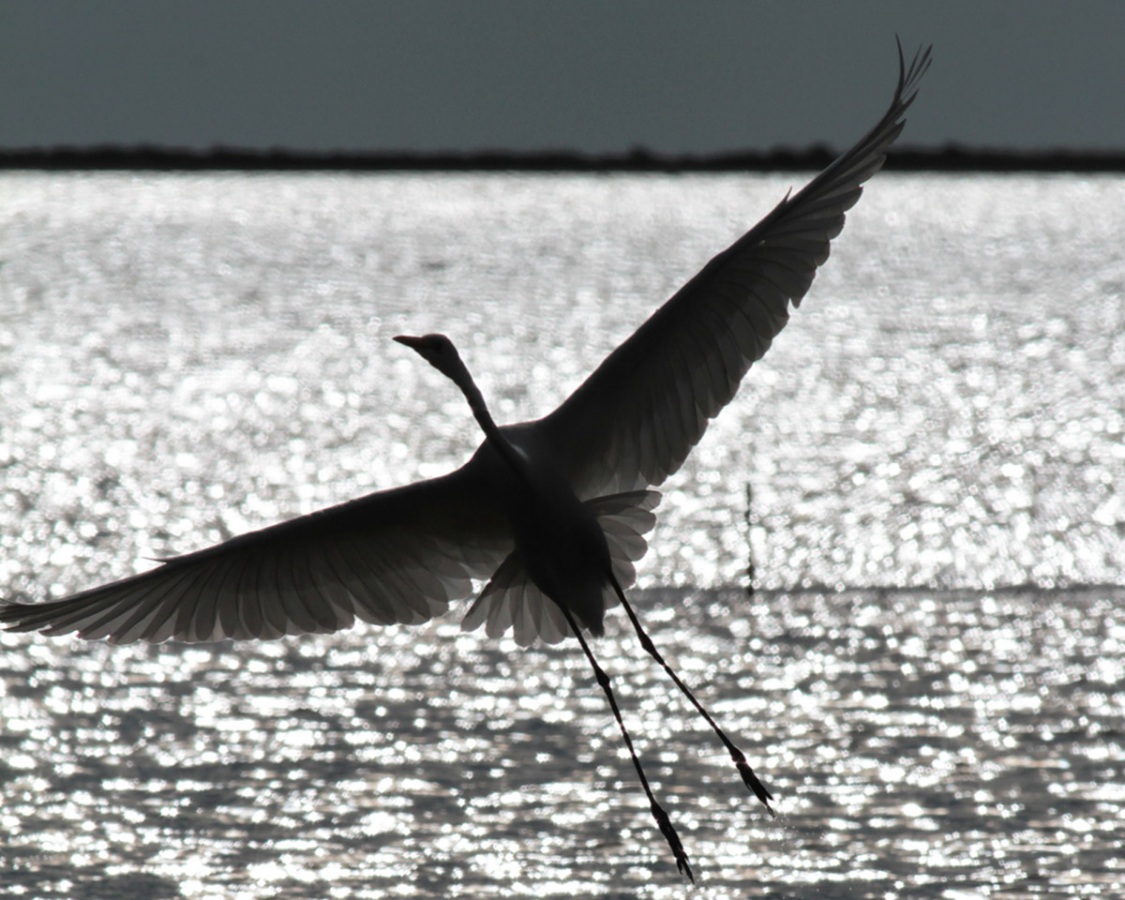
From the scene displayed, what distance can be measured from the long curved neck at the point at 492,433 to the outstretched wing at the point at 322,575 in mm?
249

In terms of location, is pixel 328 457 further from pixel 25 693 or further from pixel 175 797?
pixel 175 797

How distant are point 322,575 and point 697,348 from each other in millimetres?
2288

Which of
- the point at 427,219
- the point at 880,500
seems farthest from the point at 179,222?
the point at 880,500

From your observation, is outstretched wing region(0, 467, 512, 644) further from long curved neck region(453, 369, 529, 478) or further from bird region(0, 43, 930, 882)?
long curved neck region(453, 369, 529, 478)

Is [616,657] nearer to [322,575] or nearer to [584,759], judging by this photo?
[584,759]

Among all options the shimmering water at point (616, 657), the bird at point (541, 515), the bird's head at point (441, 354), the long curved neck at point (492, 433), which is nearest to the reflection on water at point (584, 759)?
the shimmering water at point (616, 657)

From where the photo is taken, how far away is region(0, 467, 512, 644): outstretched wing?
30.0 feet

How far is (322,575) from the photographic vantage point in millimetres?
9766

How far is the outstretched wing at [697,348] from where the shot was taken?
9273 millimetres

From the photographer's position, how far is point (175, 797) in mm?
12906

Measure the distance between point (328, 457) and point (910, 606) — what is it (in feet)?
36.8

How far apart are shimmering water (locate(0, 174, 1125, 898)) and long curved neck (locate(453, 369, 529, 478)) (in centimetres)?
316

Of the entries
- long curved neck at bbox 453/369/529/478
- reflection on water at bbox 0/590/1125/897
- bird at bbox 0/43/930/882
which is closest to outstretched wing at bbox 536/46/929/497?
bird at bbox 0/43/930/882

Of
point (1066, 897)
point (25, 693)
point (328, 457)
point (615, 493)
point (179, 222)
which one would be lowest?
point (1066, 897)
